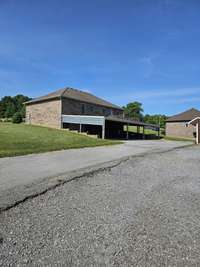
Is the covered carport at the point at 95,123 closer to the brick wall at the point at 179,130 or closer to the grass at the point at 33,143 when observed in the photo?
the grass at the point at 33,143

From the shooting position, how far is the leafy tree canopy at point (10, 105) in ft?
279

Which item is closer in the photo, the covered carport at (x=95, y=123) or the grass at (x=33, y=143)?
the grass at (x=33, y=143)

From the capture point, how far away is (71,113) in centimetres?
3247

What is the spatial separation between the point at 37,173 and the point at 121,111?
1460 inches

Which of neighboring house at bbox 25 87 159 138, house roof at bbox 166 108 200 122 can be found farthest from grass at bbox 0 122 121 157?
house roof at bbox 166 108 200 122

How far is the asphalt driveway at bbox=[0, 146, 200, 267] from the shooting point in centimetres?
311

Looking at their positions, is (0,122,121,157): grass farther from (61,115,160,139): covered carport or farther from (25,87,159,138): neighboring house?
(25,87,159,138): neighboring house

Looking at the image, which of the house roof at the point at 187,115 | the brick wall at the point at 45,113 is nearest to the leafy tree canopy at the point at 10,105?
the brick wall at the point at 45,113

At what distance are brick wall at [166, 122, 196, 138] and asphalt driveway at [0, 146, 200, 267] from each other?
40.3m

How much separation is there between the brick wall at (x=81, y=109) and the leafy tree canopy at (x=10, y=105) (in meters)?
49.4

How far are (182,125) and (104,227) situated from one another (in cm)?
4499

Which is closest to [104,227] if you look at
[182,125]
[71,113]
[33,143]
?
[33,143]

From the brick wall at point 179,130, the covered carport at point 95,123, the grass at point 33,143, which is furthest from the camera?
the brick wall at point 179,130

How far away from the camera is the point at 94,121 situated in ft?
90.2
